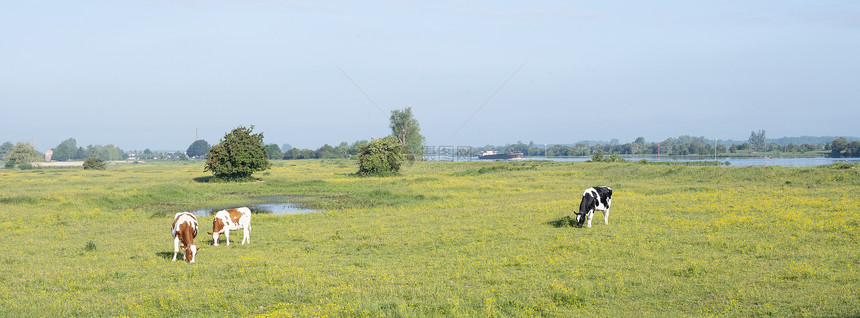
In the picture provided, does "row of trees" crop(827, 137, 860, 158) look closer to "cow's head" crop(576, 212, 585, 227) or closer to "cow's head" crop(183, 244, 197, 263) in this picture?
"cow's head" crop(576, 212, 585, 227)

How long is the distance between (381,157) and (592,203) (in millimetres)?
46270

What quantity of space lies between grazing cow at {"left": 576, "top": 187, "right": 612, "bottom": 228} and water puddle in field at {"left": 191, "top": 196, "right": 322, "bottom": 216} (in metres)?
17.6

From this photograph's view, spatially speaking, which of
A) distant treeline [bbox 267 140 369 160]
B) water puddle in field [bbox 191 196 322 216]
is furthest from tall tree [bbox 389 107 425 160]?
water puddle in field [bbox 191 196 322 216]

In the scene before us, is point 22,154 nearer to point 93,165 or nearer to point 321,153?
point 93,165

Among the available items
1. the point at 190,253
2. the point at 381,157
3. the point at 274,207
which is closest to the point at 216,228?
the point at 190,253

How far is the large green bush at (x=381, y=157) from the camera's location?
6625cm

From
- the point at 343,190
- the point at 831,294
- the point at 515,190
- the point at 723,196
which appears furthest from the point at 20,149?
the point at 831,294

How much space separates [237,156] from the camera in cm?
5659

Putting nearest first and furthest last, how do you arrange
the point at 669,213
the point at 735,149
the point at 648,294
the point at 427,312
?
the point at 427,312 → the point at 648,294 → the point at 669,213 → the point at 735,149

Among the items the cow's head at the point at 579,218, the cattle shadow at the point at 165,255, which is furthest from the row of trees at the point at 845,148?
the cattle shadow at the point at 165,255

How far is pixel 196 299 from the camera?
1186 cm

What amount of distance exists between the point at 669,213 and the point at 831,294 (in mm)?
14012

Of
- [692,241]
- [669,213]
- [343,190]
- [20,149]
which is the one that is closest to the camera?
[692,241]

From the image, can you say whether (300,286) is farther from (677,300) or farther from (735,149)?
(735,149)
